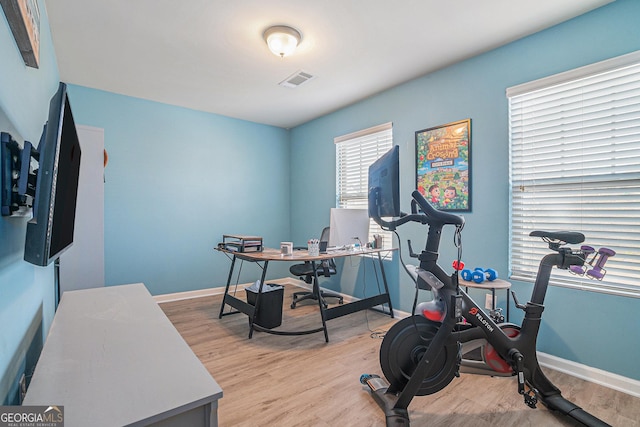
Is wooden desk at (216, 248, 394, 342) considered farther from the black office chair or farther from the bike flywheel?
the bike flywheel

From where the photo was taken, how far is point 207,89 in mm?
3598

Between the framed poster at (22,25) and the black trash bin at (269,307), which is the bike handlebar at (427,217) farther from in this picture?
the framed poster at (22,25)

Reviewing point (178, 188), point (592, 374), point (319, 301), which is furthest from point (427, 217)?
point (178, 188)

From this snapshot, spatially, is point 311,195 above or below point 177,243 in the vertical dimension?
above

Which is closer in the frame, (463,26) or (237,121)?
(463,26)

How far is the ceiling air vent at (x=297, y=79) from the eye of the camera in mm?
3222

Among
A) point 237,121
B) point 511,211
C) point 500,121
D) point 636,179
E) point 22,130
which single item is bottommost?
point 511,211

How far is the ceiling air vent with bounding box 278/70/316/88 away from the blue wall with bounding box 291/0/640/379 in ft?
3.16

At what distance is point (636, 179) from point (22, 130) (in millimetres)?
3571

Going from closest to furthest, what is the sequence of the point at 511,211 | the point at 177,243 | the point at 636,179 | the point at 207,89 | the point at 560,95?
1. the point at 636,179
2. the point at 560,95
3. the point at 511,211
4. the point at 207,89
5. the point at 177,243

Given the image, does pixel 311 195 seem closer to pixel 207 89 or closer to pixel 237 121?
pixel 237 121

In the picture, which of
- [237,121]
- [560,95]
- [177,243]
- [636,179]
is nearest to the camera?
[636,179]

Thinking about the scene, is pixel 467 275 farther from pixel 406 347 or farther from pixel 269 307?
pixel 269 307

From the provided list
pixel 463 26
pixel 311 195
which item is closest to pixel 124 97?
pixel 311 195
